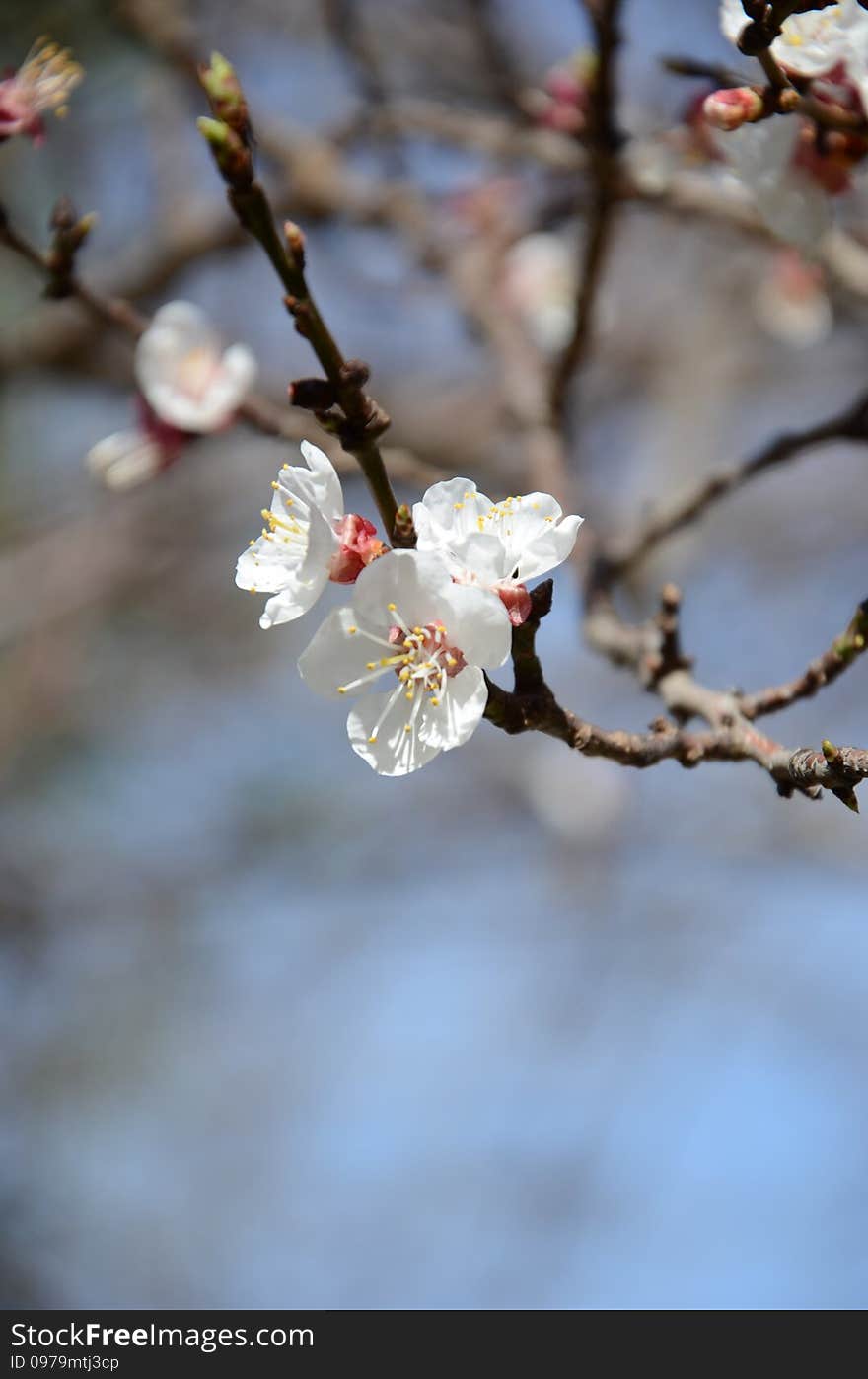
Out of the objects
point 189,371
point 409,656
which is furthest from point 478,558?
point 189,371

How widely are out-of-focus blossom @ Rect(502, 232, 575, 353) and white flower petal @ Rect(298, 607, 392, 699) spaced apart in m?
2.02

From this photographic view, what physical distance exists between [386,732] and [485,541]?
186 mm

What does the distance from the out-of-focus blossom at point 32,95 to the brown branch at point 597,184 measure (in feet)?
2.09

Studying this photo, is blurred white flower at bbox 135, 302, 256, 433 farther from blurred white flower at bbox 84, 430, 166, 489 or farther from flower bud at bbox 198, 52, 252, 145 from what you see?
flower bud at bbox 198, 52, 252, 145

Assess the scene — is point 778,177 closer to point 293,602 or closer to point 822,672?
point 822,672

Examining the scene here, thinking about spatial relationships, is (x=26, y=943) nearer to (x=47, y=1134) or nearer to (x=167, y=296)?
(x=47, y=1134)

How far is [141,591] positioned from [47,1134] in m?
2.20

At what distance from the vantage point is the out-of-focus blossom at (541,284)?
2822 mm

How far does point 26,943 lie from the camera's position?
386 cm

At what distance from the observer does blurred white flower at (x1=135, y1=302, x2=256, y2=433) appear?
5.16 feet

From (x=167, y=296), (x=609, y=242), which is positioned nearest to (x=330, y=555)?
(x=609, y=242)

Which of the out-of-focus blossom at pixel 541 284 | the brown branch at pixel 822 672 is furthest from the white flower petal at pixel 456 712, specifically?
the out-of-focus blossom at pixel 541 284

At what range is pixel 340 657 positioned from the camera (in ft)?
3.10

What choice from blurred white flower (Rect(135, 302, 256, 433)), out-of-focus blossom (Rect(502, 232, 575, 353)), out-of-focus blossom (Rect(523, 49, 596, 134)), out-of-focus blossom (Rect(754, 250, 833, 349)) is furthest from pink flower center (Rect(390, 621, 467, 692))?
out-of-focus blossom (Rect(502, 232, 575, 353))
